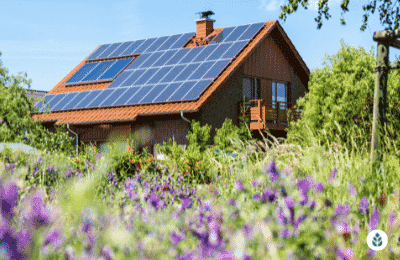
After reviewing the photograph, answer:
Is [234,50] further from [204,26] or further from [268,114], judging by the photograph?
[204,26]

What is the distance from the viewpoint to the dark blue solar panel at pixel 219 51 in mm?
19583

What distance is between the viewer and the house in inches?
728

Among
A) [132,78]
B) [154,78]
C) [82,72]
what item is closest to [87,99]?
[132,78]

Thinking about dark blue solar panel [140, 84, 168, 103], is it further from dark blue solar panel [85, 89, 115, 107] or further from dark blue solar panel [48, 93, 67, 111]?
dark blue solar panel [48, 93, 67, 111]

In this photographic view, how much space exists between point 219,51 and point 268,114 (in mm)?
3367

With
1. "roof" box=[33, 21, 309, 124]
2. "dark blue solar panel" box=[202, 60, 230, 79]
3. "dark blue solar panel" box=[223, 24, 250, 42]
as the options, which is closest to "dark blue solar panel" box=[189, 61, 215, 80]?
"roof" box=[33, 21, 309, 124]

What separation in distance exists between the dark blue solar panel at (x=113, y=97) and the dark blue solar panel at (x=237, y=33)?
5.09 metres

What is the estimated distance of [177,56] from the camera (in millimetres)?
20891

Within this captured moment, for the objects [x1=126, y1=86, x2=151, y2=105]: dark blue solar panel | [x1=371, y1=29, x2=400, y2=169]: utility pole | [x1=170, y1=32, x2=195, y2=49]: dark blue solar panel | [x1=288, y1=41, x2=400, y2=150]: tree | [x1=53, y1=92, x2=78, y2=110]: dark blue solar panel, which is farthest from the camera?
[x1=170, y1=32, x2=195, y2=49]: dark blue solar panel

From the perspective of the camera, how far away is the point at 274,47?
22.9m

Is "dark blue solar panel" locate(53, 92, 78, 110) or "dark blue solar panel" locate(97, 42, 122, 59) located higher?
"dark blue solar panel" locate(97, 42, 122, 59)

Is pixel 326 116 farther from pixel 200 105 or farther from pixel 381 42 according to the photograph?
pixel 381 42

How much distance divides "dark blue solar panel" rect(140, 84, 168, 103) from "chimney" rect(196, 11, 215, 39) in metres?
4.83

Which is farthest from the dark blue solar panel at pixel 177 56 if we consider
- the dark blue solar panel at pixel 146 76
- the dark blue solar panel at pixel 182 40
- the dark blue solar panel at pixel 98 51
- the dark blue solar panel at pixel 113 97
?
the dark blue solar panel at pixel 98 51
